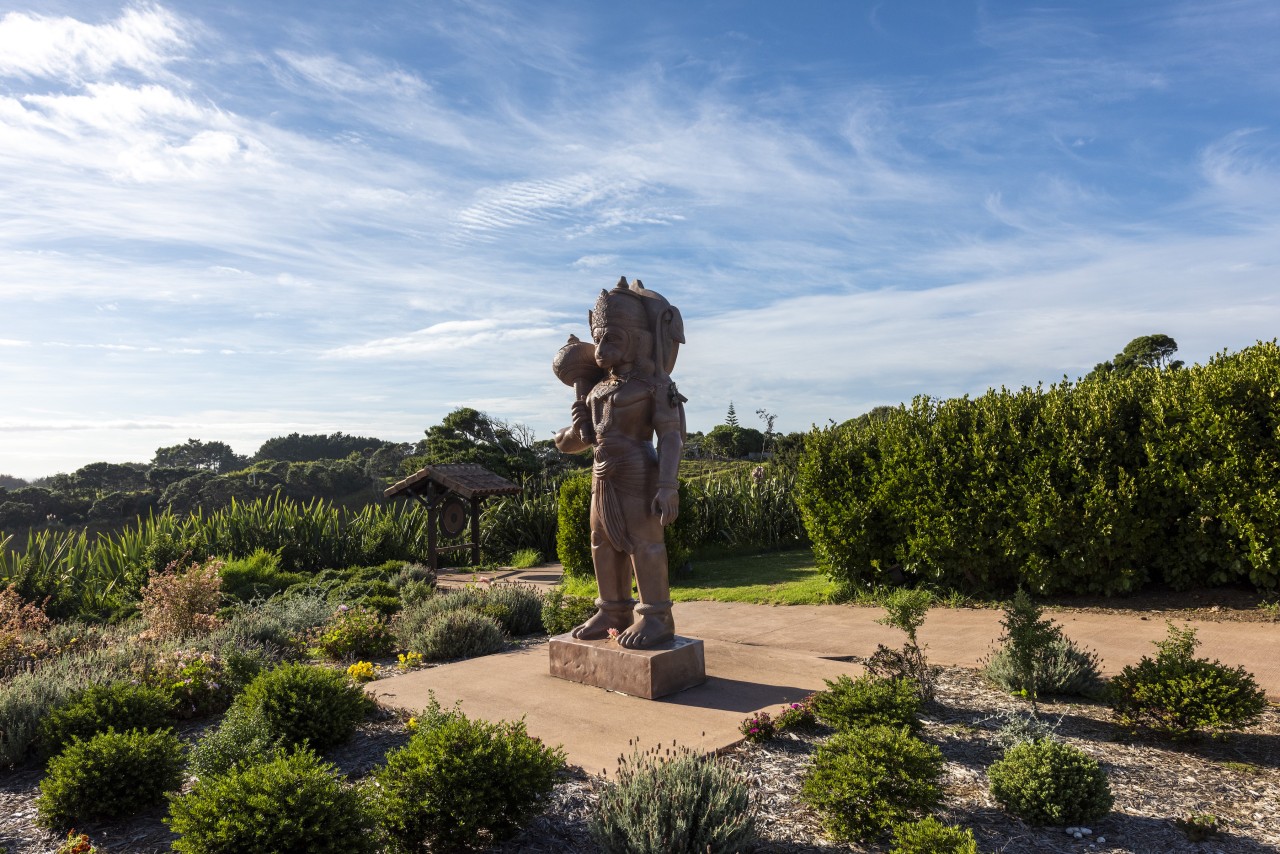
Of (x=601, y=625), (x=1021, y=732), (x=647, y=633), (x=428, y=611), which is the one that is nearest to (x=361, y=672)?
(x=601, y=625)

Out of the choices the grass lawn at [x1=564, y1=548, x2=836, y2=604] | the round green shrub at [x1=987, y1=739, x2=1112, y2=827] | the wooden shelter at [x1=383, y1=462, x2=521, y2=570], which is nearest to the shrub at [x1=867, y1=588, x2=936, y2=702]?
the round green shrub at [x1=987, y1=739, x2=1112, y2=827]

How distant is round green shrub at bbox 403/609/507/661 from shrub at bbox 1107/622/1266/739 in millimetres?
4701

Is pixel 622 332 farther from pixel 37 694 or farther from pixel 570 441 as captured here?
pixel 37 694

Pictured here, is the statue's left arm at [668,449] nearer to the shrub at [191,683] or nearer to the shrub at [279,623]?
the shrub at [191,683]

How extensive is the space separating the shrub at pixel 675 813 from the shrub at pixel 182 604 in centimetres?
578

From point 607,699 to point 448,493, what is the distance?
31.6 feet

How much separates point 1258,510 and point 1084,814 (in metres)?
6.13

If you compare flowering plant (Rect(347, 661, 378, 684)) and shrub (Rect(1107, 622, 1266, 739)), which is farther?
flowering plant (Rect(347, 661, 378, 684))

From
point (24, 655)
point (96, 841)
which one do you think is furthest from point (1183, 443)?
point (24, 655)

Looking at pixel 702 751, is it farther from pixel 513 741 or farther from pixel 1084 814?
pixel 1084 814

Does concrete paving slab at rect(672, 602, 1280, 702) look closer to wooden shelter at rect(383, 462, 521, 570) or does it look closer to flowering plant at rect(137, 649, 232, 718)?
flowering plant at rect(137, 649, 232, 718)

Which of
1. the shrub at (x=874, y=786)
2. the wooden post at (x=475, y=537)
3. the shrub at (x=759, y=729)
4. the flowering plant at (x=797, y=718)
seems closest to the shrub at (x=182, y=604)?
the shrub at (x=759, y=729)

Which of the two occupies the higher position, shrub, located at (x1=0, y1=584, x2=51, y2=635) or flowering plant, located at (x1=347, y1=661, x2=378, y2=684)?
shrub, located at (x1=0, y1=584, x2=51, y2=635)

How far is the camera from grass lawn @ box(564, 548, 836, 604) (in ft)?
33.3
